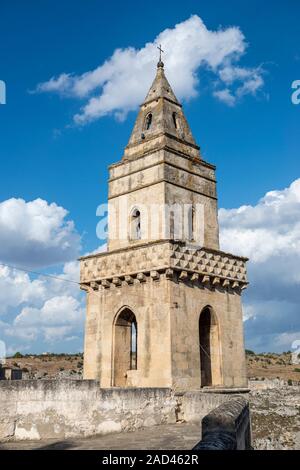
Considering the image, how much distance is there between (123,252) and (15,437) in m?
8.61

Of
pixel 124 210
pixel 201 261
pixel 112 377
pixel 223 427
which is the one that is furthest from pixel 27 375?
pixel 223 427

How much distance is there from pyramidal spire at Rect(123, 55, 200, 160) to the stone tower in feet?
0.21

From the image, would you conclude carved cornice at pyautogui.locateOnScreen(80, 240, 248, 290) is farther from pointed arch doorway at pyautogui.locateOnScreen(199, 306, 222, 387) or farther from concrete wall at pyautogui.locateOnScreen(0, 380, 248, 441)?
concrete wall at pyautogui.locateOnScreen(0, 380, 248, 441)

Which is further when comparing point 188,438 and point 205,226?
point 205,226

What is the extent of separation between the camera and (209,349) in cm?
2008

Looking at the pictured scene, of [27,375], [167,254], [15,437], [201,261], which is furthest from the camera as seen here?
[27,375]

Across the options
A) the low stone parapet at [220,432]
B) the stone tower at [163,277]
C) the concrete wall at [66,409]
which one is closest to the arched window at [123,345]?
the stone tower at [163,277]

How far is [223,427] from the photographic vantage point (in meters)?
8.19

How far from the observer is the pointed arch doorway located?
768 inches

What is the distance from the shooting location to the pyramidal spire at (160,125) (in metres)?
21.3

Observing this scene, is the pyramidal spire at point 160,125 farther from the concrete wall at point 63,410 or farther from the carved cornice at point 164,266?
the concrete wall at point 63,410

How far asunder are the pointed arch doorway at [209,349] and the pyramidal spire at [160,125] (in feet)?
23.5
